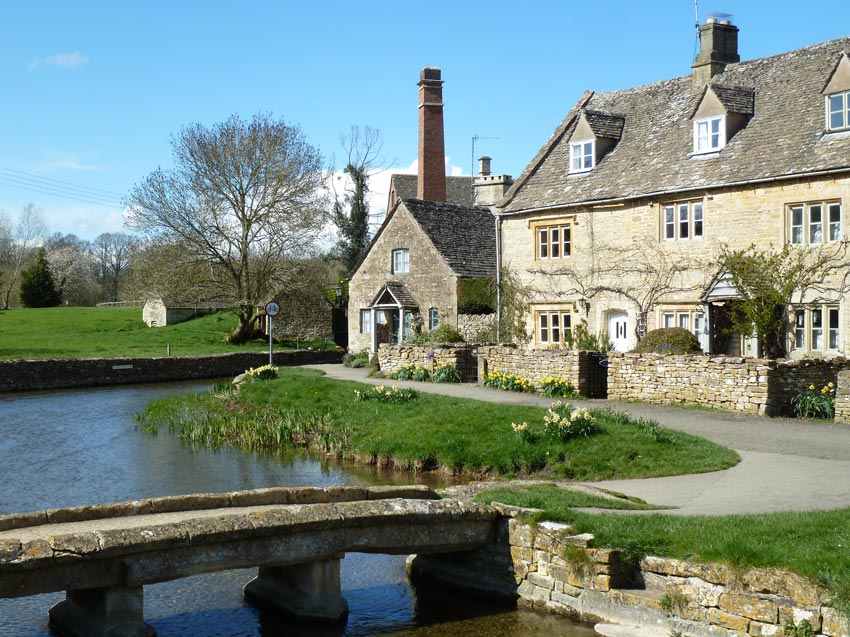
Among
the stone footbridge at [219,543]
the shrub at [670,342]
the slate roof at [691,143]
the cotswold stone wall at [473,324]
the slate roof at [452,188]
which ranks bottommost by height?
the stone footbridge at [219,543]

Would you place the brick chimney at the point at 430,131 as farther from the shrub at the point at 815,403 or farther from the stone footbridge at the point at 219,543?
the stone footbridge at the point at 219,543

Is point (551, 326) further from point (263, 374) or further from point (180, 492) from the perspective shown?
point (180, 492)

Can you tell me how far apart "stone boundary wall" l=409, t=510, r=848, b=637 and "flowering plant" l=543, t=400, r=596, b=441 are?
565cm

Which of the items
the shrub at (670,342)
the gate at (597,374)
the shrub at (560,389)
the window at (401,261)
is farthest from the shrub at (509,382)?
the window at (401,261)

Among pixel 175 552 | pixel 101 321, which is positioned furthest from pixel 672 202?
pixel 101 321

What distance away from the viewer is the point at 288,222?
159 ft

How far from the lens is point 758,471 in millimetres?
14531

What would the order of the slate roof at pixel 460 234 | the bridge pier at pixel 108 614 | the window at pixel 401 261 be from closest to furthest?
1. the bridge pier at pixel 108 614
2. the slate roof at pixel 460 234
3. the window at pixel 401 261

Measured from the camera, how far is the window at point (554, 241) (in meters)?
31.7

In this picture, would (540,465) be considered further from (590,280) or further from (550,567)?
(590,280)

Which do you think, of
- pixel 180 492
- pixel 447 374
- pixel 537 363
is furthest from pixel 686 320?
pixel 180 492

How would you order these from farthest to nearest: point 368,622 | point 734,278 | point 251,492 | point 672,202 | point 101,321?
1. point 101,321
2. point 672,202
3. point 734,278
4. point 251,492
5. point 368,622

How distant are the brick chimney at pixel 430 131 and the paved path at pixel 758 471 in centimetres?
2689

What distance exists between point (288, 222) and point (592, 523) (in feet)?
130
